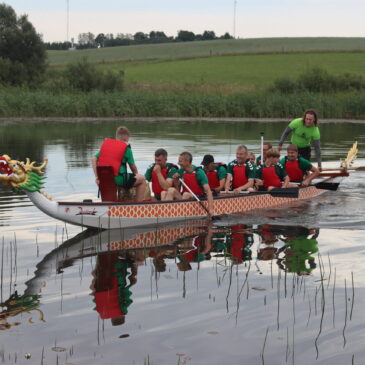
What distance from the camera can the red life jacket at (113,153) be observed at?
41.9 ft

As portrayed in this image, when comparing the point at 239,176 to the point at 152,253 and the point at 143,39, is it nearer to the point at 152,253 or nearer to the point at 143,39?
the point at 152,253

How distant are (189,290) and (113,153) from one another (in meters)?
4.34

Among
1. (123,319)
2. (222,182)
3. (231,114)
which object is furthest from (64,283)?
(231,114)

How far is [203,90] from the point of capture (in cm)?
5356

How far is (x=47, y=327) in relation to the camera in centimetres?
765

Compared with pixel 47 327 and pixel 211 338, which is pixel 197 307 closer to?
pixel 211 338

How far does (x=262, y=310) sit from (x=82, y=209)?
193 inches

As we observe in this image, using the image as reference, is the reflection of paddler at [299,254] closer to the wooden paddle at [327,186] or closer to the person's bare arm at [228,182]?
the person's bare arm at [228,182]

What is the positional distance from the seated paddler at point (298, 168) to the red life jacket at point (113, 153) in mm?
4877

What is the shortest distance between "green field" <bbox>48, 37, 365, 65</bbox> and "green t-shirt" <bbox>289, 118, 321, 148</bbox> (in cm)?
6708

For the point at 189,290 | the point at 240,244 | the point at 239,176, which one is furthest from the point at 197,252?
the point at 239,176

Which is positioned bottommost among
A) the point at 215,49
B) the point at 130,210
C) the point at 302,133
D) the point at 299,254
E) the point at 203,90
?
the point at 299,254

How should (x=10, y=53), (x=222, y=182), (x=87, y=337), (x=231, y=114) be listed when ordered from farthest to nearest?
(x=10, y=53)
(x=231, y=114)
(x=222, y=182)
(x=87, y=337)

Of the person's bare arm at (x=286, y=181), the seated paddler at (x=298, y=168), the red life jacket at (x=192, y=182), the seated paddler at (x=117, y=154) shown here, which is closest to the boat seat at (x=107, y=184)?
the seated paddler at (x=117, y=154)
